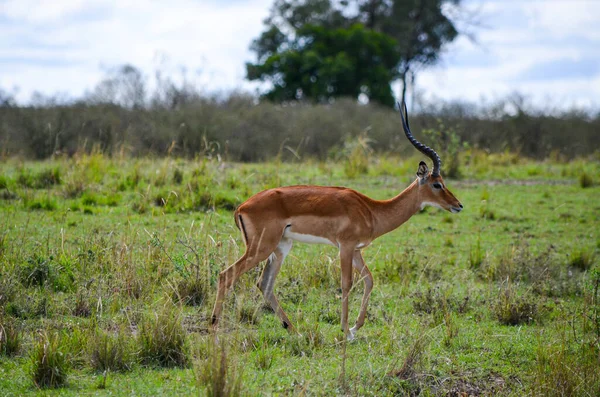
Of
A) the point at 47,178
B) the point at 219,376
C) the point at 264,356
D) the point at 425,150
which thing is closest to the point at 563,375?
the point at 264,356

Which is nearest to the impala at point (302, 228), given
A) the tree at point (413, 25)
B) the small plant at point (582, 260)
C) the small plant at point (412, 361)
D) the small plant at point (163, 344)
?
the small plant at point (163, 344)


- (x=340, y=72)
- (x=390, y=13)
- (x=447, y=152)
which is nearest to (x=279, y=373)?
(x=447, y=152)

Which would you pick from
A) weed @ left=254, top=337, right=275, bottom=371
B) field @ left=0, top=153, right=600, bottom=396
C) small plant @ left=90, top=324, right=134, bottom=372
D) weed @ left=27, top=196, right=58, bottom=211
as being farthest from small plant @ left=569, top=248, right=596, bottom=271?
weed @ left=27, top=196, right=58, bottom=211

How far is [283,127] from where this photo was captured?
69.2 ft

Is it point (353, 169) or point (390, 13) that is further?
point (390, 13)

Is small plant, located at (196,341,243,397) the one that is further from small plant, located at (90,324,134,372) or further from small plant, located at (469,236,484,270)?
small plant, located at (469,236,484,270)

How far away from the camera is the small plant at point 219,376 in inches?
183

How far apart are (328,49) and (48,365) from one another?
25.6 m

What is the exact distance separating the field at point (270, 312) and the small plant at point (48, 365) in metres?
0.01

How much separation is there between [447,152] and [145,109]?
9088 millimetres

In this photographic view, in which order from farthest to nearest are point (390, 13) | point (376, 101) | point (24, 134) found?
point (390, 13)
point (376, 101)
point (24, 134)

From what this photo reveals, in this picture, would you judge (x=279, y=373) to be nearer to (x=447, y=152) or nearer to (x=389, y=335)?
(x=389, y=335)

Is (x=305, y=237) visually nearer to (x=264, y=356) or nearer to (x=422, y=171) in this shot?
(x=264, y=356)

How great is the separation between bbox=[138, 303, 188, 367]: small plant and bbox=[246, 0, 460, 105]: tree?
76.6ft
